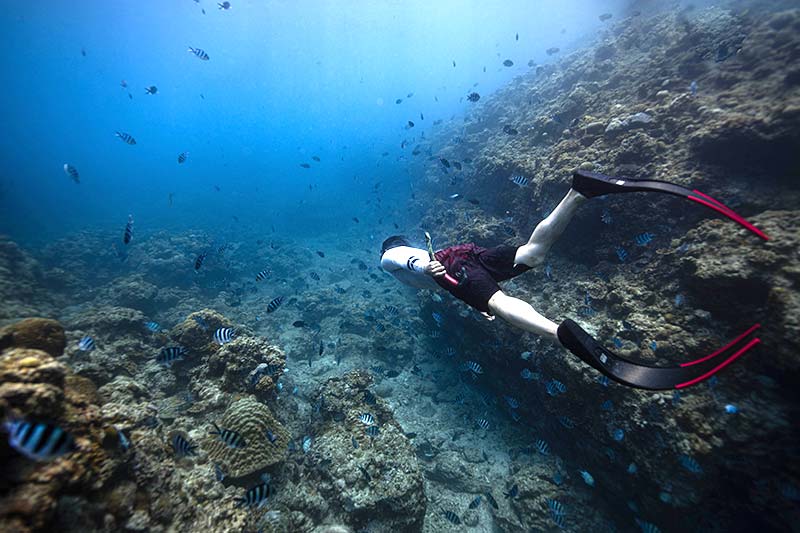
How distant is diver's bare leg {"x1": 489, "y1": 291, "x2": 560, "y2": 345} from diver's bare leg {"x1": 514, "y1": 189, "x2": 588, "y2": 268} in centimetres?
102

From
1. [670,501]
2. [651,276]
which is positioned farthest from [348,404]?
[651,276]

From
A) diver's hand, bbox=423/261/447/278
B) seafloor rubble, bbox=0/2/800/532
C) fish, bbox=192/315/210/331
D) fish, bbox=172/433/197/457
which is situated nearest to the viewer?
seafloor rubble, bbox=0/2/800/532

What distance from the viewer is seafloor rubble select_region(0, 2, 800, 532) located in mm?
4082

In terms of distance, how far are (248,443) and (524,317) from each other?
5.04 m

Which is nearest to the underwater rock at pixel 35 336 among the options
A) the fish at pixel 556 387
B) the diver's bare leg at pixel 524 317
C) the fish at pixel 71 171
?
the fish at pixel 71 171

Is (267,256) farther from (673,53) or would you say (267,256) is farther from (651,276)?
(673,53)

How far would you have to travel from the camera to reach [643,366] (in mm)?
3166

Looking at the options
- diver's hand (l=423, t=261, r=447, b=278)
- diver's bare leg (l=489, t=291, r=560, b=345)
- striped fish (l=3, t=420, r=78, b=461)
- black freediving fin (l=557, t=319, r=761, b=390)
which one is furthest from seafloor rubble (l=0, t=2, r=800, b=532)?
diver's hand (l=423, t=261, r=447, b=278)

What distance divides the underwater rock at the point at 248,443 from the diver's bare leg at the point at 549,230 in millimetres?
5196

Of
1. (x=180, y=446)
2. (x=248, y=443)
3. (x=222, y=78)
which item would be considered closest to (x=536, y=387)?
(x=248, y=443)

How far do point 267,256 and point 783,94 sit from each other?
79.7 ft

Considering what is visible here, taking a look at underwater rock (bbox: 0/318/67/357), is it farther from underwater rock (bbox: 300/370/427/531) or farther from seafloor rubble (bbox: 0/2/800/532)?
underwater rock (bbox: 300/370/427/531)

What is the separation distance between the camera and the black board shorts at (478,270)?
162 inches

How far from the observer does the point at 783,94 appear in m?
7.47
